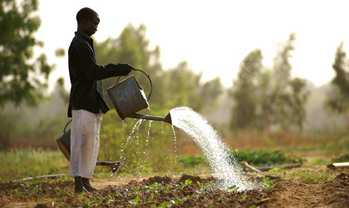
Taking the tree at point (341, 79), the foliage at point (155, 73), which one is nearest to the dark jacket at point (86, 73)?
the foliage at point (155, 73)

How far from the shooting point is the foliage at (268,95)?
22.6m

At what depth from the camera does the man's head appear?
437 cm

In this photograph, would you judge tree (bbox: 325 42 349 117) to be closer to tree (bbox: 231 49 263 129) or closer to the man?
tree (bbox: 231 49 263 129)

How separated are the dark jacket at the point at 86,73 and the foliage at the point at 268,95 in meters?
19.2

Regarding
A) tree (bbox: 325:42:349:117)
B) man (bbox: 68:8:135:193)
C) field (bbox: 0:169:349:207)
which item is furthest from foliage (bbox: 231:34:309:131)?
man (bbox: 68:8:135:193)

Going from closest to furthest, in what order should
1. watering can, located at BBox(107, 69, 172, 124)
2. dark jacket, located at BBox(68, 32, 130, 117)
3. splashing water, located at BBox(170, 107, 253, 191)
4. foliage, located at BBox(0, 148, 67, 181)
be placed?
dark jacket, located at BBox(68, 32, 130, 117)
watering can, located at BBox(107, 69, 172, 124)
splashing water, located at BBox(170, 107, 253, 191)
foliage, located at BBox(0, 148, 67, 181)

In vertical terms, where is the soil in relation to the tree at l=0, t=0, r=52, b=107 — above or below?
below

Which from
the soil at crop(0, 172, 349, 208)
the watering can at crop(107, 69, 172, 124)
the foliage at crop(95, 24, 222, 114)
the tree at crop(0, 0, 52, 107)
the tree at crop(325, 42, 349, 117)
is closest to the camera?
the soil at crop(0, 172, 349, 208)

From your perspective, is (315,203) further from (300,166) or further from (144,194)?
(300,166)

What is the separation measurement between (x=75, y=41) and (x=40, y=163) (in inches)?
220

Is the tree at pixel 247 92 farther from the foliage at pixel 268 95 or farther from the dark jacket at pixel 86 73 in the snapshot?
the dark jacket at pixel 86 73

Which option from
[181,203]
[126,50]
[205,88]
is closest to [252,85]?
[126,50]

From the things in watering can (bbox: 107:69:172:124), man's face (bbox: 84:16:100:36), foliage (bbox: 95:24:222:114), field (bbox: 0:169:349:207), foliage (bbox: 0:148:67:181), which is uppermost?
foliage (bbox: 95:24:222:114)

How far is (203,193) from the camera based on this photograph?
4113 millimetres
